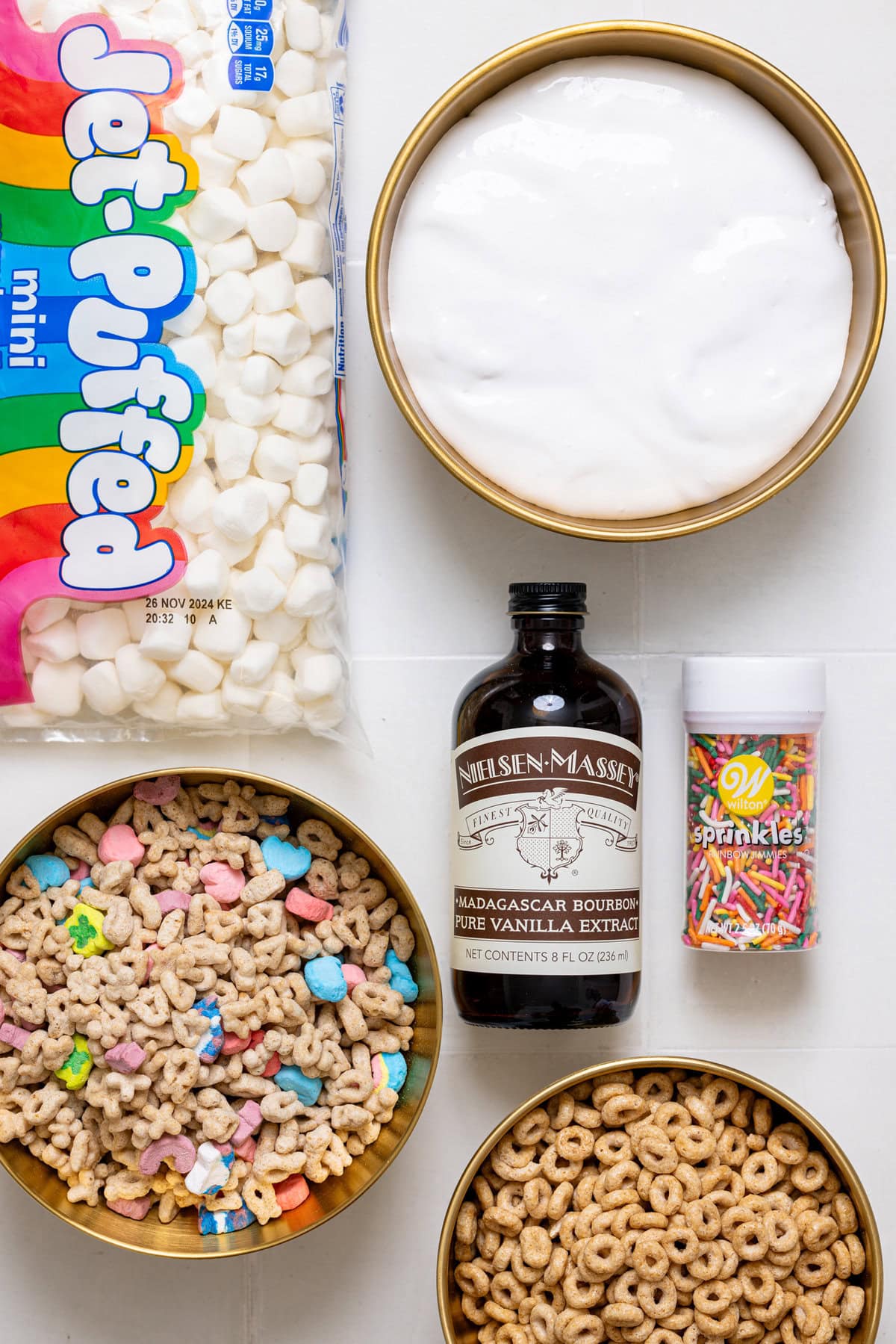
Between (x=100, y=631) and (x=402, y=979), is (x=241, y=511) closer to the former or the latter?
(x=100, y=631)

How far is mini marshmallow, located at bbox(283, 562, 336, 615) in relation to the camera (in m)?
0.78

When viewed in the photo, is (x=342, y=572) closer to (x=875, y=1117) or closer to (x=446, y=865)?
(x=446, y=865)

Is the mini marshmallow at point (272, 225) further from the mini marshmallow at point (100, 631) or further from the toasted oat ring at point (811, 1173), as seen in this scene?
the toasted oat ring at point (811, 1173)

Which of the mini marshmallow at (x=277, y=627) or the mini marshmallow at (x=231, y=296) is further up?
the mini marshmallow at (x=231, y=296)

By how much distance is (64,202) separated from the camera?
0.76 metres

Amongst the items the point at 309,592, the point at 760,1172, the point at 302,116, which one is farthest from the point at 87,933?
the point at 302,116

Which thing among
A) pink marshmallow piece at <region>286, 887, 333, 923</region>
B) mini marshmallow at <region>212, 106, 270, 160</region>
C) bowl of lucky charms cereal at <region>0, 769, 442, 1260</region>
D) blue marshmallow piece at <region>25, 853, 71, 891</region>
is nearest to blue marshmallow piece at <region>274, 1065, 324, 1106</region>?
bowl of lucky charms cereal at <region>0, 769, 442, 1260</region>

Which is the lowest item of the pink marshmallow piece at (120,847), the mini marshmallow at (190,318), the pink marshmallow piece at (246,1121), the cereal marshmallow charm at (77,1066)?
the pink marshmallow piece at (246,1121)

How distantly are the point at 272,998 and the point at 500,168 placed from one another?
59 centimetres

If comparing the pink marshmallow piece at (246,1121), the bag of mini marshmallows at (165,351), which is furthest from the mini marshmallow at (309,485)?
the pink marshmallow piece at (246,1121)

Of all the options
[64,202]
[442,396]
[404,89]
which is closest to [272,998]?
[442,396]

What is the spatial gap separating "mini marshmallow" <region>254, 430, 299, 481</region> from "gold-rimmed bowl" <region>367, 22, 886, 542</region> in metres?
0.09

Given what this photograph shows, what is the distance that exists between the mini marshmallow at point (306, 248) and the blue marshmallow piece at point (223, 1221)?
0.66 m

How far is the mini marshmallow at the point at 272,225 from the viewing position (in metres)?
0.76
